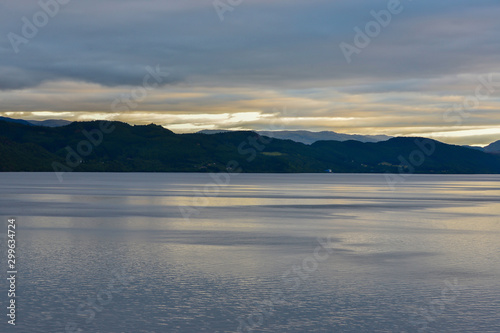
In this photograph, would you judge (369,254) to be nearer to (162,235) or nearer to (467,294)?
(467,294)

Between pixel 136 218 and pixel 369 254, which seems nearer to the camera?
pixel 369 254

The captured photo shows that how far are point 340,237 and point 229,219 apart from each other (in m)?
22.3

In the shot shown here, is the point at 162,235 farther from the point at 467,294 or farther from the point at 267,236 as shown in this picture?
the point at 467,294

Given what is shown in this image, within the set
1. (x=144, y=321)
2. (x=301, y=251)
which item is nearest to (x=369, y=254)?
(x=301, y=251)

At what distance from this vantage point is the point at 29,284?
30.1 metres

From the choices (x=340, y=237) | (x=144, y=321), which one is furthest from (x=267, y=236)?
(x=144, y=321)

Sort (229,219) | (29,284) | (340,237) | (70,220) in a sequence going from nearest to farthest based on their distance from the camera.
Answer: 1. (29,284)
2. (340,237)
3. (70,220)
4. (229,219)

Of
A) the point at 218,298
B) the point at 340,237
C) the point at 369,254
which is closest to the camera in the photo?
the point at 218,298

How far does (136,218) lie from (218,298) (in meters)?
46.2

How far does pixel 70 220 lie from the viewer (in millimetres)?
67938

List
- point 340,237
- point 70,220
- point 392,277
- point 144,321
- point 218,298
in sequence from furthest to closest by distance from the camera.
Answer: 1. point 70,220
2. point 340,237
3. point 392,277
4. point 218,298
5. point 144,321

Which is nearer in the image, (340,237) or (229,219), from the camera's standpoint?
(340,237)

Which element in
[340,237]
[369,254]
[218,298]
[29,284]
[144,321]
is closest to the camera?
[144,321]

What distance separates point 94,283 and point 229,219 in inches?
1652
